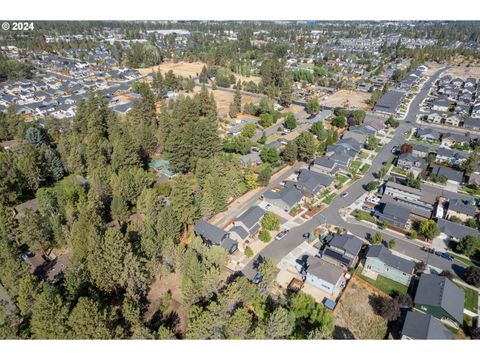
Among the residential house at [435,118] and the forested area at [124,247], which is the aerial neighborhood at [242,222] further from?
the residential house at [435,118]

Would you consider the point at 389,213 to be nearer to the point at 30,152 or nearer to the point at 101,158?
the point at 101,158

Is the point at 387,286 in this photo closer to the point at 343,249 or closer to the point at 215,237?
the point at 343,249

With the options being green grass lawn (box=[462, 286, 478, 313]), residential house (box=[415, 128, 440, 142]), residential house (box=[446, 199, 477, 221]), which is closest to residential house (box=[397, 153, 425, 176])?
residential house (box=[446, 199, 477, 221])

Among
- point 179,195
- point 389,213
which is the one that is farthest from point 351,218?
point 179,195

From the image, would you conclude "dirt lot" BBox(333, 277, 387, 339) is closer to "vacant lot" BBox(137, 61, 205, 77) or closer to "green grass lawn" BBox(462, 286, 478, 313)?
"green grass lawn" BBox(462, 286, 478, 313)

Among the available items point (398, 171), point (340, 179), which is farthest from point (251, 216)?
point (398, 171)
